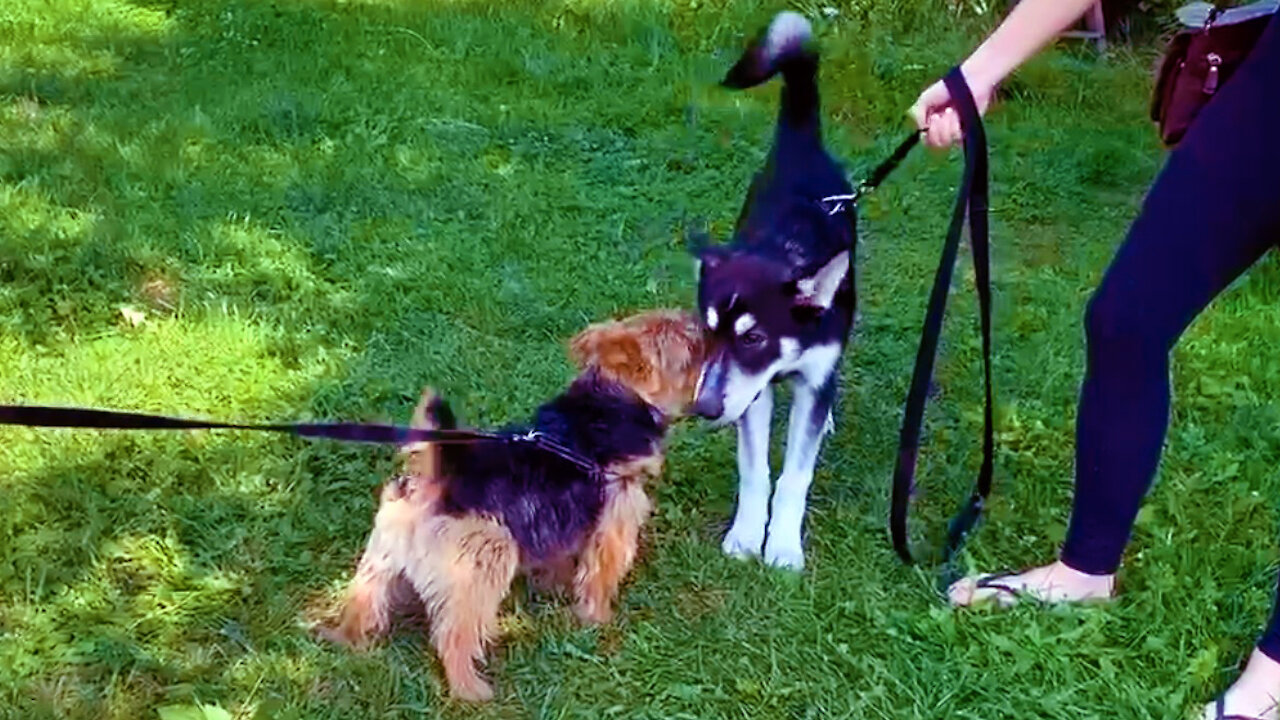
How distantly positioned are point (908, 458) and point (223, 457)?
187 centimetres

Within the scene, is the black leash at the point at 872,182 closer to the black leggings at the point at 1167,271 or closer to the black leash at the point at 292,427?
the black leggings at the point at 1167,271

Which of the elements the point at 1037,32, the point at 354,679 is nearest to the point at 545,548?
the point at 354,679

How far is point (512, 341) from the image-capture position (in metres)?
4.79

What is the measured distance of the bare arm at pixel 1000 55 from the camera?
9.64 feet

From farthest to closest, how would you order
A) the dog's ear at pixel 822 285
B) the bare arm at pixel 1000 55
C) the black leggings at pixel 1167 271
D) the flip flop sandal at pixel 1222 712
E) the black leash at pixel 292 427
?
the dog's ear at pixel 822 285, the flip flop sandal at pixel 1222 712, the bare arm at pixel 1000 55, the black leggings at pixel 1167 271, the black leash at pixel 292 427

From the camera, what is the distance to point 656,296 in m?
5.21

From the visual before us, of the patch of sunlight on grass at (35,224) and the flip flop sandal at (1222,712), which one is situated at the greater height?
the flip flop sandal at (1222,712)

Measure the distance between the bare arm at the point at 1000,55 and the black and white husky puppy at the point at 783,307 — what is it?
1.47 feet

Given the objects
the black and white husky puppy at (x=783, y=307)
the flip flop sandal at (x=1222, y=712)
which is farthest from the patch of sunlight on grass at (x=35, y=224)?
the flip flop sandal at (x=1222, y=712)

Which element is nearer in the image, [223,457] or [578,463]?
[578,463]

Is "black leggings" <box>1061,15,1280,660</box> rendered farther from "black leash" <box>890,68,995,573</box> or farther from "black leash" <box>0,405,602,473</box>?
"black leash" <box>0,405,602,473</box>

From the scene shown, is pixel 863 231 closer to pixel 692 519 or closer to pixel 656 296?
pixel 656 296

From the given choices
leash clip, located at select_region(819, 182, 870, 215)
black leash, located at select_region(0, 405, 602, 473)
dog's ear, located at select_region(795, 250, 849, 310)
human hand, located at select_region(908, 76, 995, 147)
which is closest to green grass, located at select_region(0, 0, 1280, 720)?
black leash, located at select_region(0, 405, 602, 473)

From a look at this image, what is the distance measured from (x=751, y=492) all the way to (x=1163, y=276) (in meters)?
1.23
